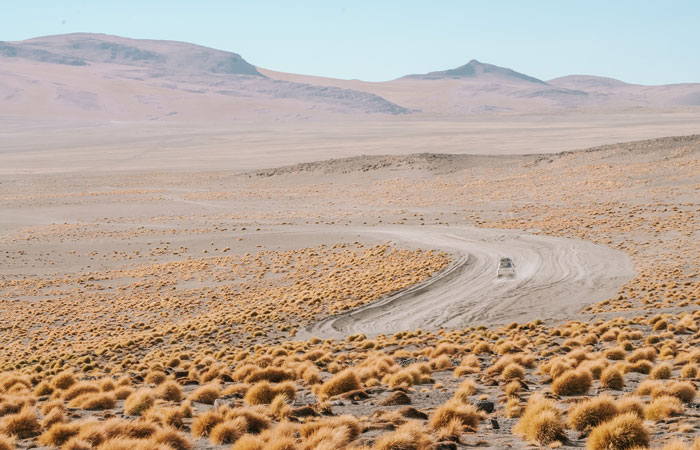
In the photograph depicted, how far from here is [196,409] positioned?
1045 centimetres

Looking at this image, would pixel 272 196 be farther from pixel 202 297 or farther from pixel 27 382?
pixel 27 382

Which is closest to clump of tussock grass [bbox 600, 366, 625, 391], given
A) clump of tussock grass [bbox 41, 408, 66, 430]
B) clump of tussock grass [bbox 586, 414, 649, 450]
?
clump of tussock grass [bbox 586, 414, 649, 450]

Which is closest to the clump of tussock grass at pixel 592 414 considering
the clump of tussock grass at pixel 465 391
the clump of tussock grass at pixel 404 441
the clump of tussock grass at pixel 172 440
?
the clump of tussock grass at pixel 404 441

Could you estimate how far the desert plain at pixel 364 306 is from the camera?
8.65 meters

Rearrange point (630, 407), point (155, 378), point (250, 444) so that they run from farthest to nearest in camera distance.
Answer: point (155, 378) < point (630, 407) < point (250, 444)

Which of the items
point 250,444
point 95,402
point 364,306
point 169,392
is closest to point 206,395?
point 169,392

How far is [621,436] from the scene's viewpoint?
689cm

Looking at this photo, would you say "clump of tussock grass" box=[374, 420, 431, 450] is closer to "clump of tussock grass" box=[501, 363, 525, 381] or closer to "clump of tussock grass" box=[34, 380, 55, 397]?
"clump of tussock grass" box=[501, 363, 525, 381]

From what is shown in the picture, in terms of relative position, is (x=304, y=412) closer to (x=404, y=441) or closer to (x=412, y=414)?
(x=412, y=414)

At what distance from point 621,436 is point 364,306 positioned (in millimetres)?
18778

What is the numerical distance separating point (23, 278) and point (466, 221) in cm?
2816

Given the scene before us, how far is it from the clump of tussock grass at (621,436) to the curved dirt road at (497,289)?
14413mm

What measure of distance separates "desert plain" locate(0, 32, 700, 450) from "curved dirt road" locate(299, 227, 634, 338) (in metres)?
0.16

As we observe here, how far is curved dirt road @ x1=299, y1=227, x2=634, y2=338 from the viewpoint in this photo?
22453 mm
